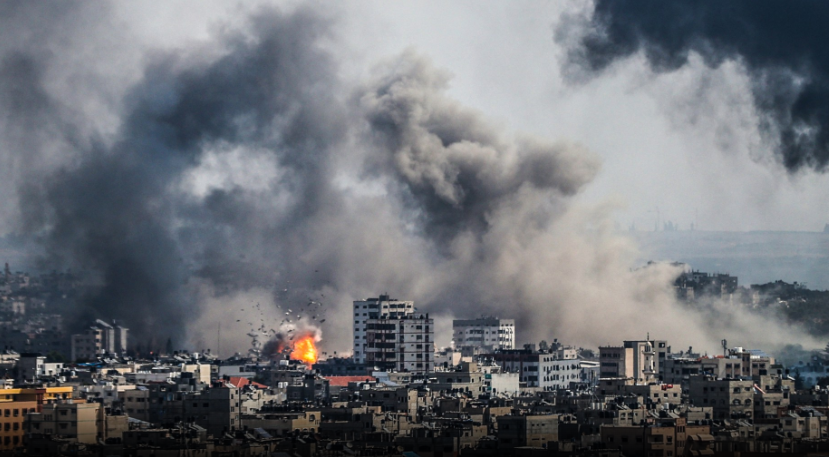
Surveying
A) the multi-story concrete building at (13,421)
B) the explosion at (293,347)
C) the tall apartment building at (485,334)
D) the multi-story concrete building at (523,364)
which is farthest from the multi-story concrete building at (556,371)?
the multi-story concrete building at (13,421)

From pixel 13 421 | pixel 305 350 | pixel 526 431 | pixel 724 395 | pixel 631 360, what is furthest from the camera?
pixel 305 350

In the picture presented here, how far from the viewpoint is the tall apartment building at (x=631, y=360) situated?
8662 centimetres

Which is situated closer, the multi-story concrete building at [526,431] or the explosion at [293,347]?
the multi-story concrete building at [526,431]

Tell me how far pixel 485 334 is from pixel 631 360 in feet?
66.9

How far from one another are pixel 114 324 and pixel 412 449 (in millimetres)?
48325

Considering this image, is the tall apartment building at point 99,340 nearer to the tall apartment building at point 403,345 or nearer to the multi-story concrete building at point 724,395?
the tall apartment building at point 403,345

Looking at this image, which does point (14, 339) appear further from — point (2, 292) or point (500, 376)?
point (500, 376)

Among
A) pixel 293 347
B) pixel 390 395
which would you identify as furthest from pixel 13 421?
pixel 293 347

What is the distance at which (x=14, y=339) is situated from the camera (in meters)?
101

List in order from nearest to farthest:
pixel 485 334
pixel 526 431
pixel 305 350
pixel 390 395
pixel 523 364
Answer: pixel 526 431, pixel 390 395, pixel 523 364, pixel 305 350, pixel 485 334

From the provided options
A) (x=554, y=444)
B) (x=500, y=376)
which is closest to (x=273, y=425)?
(x=554, y=444)

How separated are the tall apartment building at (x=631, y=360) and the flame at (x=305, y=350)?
15.3 meters

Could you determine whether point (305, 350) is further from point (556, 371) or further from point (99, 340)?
point (556, 371)

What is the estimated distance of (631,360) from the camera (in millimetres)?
87625
